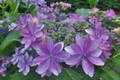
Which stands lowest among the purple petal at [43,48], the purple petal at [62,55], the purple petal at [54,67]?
the purple petal at [54,67]

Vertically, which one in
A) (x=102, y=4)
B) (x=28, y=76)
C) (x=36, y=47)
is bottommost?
(x=102, y=4)

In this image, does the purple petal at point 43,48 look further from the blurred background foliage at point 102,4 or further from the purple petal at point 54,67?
the blurred background foliage at point 102,4

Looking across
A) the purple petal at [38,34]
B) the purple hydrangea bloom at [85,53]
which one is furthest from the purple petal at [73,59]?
the purple petal at [38,34]

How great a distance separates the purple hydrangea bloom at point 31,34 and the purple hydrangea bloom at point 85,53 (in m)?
0.10

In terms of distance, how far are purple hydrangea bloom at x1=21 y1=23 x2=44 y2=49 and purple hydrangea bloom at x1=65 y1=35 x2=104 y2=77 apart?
0.10 m

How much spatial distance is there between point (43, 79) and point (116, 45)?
34cm

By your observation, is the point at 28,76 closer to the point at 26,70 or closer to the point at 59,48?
the point at 26,70

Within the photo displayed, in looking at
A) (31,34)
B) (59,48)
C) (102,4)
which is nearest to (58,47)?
(59,48)

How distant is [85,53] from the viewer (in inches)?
23.6

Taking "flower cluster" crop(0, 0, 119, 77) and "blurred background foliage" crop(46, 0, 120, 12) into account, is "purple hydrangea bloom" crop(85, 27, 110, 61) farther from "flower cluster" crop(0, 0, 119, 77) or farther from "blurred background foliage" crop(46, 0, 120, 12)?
"blurred background foliage" crop(46, 0, 120, 12)

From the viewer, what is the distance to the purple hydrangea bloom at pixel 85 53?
23.4 inches

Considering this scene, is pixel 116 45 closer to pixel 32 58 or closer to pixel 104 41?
pixel 104 41

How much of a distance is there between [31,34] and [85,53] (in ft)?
0.55

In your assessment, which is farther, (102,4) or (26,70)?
(102,4)
